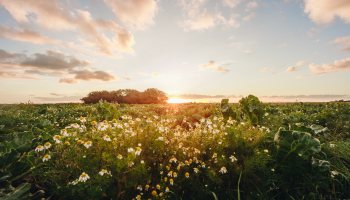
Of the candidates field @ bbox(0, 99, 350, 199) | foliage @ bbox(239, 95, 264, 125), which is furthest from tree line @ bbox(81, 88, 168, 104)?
field @ bbox(0, 99, 350, 199)

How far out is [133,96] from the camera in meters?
56.5

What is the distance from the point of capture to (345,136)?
949cm

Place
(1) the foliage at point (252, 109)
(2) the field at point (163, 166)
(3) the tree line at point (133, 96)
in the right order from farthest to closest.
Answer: (3) the tree line at point (133, 96), (1) the foliage at point (252, 109), (2) the field at point (163, 166)

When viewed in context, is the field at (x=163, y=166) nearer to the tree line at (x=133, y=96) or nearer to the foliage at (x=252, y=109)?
the foliage at (x=252, y=109)

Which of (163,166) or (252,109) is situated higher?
(252,109)

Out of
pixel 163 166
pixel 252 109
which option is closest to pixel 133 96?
pixel 252 109

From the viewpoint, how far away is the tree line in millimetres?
55197

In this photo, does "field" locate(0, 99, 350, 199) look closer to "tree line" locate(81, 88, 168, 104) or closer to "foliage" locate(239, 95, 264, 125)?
"foliage" locate(239, 95, 264, 125)

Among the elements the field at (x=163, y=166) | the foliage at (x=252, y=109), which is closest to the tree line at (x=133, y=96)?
the foliage at (x=252, y=109)

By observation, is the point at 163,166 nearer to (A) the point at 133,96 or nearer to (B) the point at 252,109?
(B) the point at 252,109

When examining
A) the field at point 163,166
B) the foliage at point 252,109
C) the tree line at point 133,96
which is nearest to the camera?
the field at point 163,166

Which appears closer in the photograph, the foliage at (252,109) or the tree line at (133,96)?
the foliage at (252,109)

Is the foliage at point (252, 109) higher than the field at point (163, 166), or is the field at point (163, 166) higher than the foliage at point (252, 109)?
the foliage at point (252, 109)

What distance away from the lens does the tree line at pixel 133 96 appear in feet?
181
